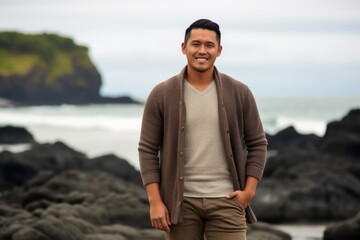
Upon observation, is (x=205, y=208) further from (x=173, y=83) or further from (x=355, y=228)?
(x=355, y=228)

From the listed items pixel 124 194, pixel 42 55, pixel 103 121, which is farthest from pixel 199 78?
pixel 42 55

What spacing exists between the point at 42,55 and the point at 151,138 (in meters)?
81.0

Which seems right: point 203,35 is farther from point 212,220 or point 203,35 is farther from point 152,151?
point 212,220

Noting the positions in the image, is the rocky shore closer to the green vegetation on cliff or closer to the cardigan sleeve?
the cardigan sleeve

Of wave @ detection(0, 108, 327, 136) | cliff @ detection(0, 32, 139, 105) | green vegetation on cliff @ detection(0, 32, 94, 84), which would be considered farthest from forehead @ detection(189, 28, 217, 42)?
green vegetation on cliff @ detection(0, 32, 94, 84)

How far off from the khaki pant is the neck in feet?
2.08

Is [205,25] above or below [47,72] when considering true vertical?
above

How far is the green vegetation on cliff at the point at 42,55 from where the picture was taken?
84.1 metres

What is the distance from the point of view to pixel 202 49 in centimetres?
541

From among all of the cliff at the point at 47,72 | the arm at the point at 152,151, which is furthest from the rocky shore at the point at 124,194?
the cliff at the point at 47,72

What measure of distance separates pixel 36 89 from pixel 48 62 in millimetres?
3723

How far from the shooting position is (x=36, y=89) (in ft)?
268

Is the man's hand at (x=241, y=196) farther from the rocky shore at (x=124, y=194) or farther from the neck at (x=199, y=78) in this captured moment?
the rocky shore at (x=124, y=194)

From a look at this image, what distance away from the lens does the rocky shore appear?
12500 mm
